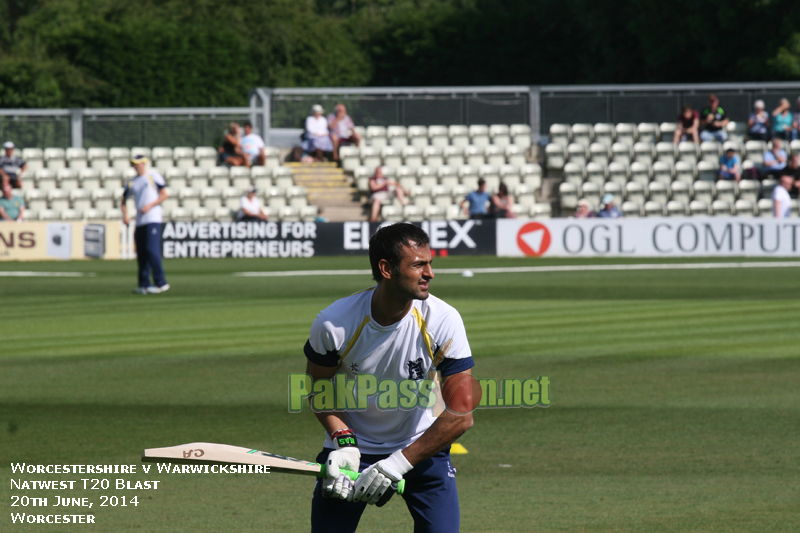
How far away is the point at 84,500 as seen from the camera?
6367 mm

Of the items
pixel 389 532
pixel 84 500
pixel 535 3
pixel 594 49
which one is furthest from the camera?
pixel 535 3

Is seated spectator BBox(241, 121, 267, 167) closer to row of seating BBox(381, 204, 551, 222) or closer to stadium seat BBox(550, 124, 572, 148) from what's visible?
row of seating BBox(381, 204, 551, 222)

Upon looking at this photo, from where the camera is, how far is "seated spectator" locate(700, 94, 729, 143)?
99.5 feet

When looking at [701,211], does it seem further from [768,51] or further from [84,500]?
[84,500]

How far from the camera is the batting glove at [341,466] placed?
3.98m

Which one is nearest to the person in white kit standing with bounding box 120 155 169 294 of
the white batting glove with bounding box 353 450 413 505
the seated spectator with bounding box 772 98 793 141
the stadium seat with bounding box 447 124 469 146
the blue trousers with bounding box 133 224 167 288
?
→ the blue trousers with bounding box 133 224 167 288

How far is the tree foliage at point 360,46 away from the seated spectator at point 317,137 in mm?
16529

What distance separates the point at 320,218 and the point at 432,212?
323cm

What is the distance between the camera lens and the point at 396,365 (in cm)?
425

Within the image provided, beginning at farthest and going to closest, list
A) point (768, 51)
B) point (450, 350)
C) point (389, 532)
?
point (768, 51) < point (389, 532) < point (450, 350)

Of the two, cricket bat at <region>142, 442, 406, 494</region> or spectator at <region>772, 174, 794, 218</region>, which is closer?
cricket bat at <region>142, 442, 406, 494</region>

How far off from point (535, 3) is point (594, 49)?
265 inches

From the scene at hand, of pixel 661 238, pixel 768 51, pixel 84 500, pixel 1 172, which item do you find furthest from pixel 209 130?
pixel 84 500

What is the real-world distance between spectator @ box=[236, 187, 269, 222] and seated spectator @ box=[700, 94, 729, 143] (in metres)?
13.5
